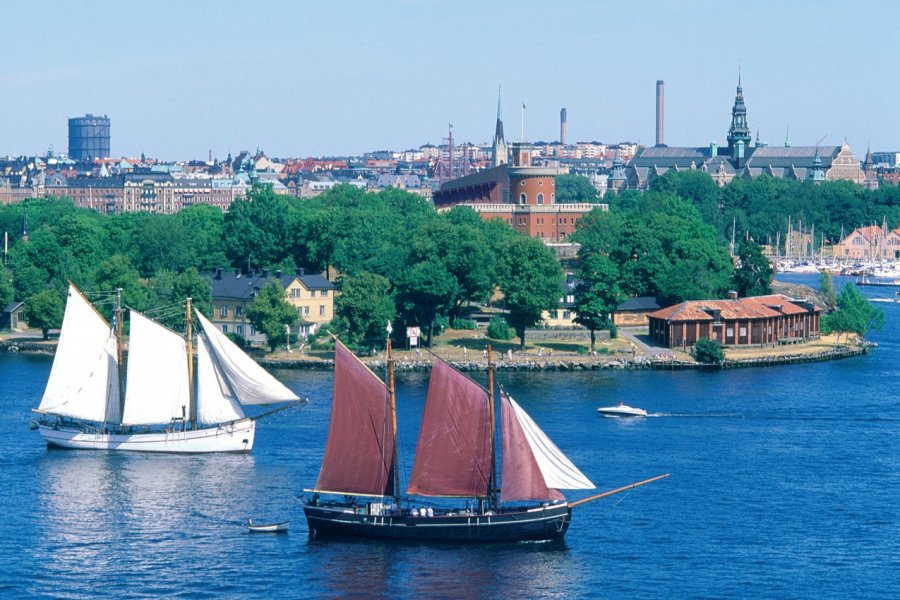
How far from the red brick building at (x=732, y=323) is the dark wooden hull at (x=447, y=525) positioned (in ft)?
129

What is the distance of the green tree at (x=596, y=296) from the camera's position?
81.3 metres

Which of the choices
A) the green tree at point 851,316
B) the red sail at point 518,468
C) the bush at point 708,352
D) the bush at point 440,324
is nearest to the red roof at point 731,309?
the green tree at point 851,316

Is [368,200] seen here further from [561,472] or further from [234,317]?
[561,472]

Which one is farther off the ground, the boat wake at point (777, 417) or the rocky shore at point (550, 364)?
the rocky shore at point (550, 364)

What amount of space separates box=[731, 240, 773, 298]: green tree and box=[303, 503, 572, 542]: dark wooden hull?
2048 inches

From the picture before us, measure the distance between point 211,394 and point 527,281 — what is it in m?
27.8

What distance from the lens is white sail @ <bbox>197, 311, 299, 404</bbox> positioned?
185 ft

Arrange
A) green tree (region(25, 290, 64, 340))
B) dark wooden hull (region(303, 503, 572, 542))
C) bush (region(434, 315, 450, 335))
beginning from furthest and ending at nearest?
green tree (region(25, 290, 64, 340)) → bush (region(434, 315, 450, 335)) → dark wooden hull (region(303, 503, 572, 542))

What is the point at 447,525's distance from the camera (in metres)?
44.2

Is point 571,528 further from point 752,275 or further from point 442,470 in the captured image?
point 752,275

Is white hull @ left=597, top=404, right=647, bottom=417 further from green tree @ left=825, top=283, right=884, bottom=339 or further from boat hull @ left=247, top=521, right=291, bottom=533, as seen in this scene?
green tree @ left=825, top=283, right=884, bottom=339

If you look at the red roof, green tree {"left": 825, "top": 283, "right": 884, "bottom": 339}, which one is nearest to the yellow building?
the red roof

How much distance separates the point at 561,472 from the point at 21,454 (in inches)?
795

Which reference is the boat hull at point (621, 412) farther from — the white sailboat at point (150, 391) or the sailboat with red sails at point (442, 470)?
the sailboat with red sails at point (442, 470)
